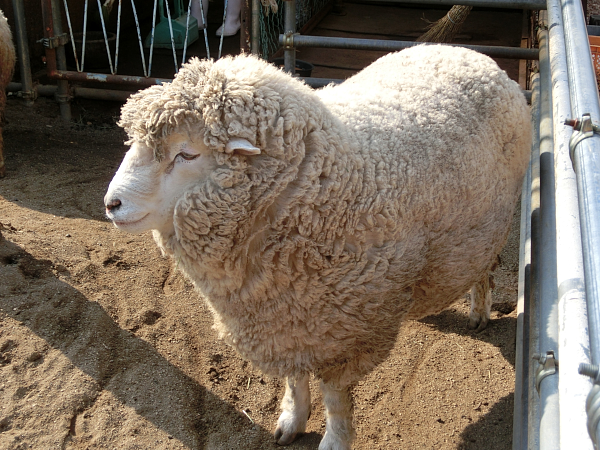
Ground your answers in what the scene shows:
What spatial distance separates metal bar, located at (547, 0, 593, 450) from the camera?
776 mm

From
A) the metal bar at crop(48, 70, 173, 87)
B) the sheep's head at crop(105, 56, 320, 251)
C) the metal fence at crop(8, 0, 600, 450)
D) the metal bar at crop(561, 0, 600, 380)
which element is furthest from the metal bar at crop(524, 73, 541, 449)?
the metal bar at crop(48, 70, 173, 87)

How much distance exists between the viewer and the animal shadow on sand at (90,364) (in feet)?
9.18

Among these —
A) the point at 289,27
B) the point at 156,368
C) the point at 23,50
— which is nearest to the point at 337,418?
the point at 156,368

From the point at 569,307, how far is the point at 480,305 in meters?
2.63

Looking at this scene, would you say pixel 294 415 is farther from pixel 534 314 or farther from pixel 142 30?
pixel 142 30

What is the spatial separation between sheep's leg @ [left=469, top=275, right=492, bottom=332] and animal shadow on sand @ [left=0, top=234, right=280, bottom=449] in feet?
4.93

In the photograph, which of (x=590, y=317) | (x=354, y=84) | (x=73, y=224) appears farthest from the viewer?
(x=73, y=224)

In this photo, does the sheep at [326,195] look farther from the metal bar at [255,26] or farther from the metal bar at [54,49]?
the metal bar at [54,49]

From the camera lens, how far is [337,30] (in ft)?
27.2

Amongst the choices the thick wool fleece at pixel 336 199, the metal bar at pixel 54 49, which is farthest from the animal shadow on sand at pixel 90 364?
the metal bar at pixel 54 49

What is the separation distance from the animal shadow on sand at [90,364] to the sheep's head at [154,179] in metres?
1.30

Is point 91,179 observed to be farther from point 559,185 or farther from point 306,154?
point 559,185

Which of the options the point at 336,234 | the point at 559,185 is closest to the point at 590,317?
the point at 559,185

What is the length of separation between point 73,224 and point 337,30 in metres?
5.50
